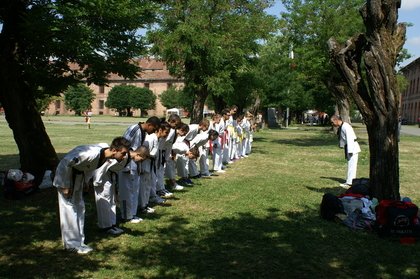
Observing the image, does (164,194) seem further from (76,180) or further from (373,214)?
(373,214)

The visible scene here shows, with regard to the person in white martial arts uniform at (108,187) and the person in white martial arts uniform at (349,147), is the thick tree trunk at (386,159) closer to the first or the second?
the person in white martial arts uniform at (349,147)

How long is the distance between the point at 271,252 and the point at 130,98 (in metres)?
83.0

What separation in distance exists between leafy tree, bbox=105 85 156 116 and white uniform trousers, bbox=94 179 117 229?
81.2 m

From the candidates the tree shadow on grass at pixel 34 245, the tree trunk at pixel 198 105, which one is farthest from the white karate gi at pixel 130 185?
the tree trunk at pixel 198 105

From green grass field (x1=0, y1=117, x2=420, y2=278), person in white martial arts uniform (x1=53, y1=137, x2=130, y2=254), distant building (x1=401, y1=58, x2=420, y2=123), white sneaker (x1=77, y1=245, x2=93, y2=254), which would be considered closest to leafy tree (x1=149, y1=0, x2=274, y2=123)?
green grass field (x1=0, y1=117, x2=420, y2=278)

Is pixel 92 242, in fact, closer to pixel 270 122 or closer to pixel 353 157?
pixel 353 157

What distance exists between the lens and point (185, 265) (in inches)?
231

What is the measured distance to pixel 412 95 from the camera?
83.8 meters

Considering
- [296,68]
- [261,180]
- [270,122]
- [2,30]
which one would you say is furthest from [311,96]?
[2,30]

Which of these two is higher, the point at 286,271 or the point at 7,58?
the point at 7,58

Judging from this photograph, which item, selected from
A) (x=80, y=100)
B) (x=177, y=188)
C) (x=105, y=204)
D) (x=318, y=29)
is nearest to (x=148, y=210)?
(x=105, y=204)

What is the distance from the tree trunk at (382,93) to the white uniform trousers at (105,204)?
4.92 metres

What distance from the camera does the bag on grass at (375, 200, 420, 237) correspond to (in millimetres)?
7113

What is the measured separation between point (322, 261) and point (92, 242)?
10.6ft
